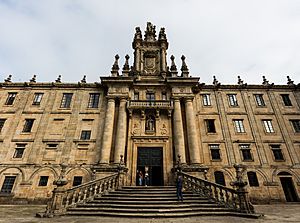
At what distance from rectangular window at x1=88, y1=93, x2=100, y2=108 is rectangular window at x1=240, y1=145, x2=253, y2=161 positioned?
20095 mm

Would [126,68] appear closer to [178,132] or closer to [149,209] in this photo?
[178,132]

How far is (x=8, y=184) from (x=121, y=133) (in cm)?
1378

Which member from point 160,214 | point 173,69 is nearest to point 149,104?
point 173,69

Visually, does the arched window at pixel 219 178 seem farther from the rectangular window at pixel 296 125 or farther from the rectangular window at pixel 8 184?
the rectangular window at pixel 8 184

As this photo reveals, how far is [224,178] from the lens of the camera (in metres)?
22.1

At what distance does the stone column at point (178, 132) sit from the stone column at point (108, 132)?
7.92 metres

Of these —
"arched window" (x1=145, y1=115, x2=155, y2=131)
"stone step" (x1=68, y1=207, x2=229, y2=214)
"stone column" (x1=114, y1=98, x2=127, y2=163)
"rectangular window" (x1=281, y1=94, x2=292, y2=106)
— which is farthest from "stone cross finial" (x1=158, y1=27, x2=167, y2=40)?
"stone step" (x1=68, y1=207, x2=229, y2=214)

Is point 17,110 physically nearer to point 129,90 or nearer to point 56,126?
point 56,126

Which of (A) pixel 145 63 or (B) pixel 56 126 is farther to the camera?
(A) pixel 145 63

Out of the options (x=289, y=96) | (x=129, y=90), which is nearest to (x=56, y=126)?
(x=129, y=90)

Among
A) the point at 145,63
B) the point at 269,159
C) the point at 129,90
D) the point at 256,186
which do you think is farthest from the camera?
the point at 145,63

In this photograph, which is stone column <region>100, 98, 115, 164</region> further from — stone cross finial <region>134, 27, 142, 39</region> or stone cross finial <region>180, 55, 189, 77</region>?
stone cross finial <region>134, 27, 142, 39</region>

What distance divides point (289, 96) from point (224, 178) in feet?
54.2

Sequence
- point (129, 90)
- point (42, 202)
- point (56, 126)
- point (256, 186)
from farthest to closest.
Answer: point (129, 90)
point (56, 126)
point (256, 186)
point (42, 202)
